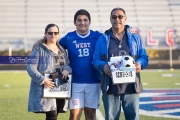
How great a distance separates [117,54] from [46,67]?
34.8 inches

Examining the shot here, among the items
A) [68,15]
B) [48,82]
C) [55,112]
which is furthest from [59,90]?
[68,15]

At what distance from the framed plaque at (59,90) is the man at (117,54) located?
0.45 meters

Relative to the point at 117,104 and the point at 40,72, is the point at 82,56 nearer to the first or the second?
the point at 40,72

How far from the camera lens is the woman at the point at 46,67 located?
16.9 feet

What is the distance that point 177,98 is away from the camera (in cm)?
1009

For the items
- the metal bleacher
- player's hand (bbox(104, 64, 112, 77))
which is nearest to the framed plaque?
player's hand (bbox(104, 64, 112, 77))

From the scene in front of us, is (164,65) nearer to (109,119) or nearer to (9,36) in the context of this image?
(9,36)

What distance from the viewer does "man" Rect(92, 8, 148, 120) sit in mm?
4867

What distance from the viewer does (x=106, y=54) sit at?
16.0 ft

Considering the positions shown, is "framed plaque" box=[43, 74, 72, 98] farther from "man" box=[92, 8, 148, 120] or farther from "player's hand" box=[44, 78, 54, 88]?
"man" box=[92, 8, 148, 120]

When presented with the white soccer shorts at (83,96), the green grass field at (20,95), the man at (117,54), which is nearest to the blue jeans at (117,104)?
the man at (117,54)

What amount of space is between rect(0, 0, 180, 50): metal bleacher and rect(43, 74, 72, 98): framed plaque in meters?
21.0

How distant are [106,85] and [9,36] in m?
22.4

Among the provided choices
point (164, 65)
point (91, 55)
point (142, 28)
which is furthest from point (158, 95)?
point (142, 28)
